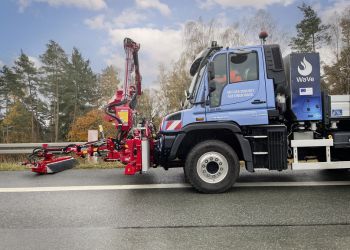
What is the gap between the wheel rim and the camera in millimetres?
6922

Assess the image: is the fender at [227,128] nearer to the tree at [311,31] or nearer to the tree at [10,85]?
the tree at [311,31]

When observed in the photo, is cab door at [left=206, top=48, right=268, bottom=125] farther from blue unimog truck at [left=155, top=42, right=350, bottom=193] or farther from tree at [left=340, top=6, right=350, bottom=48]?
tree at [left=340, top=6, right=350, bottom=48]

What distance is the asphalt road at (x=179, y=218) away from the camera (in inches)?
173

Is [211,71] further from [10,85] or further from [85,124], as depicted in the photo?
[10,85]

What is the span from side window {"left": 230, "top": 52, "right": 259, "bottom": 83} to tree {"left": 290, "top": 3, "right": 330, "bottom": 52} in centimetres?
3217

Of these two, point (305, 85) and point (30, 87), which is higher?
point (30, 87)

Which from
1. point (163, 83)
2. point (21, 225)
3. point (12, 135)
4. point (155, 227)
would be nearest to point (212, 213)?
point (155, 227)

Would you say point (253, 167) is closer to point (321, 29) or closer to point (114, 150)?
point (114, 150)

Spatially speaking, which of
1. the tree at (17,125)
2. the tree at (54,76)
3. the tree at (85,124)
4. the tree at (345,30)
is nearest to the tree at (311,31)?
the tree at (345,30)

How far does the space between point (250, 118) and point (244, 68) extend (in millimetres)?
927

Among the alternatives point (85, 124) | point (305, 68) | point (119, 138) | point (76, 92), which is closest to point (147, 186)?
point (119, 138)

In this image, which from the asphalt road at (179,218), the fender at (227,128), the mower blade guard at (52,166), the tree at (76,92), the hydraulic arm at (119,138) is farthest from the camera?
→ the tree at (76,92)

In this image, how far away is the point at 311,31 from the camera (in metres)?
37.5

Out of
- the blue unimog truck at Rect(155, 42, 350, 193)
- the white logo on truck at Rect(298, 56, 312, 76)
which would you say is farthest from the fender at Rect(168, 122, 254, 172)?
the white logo on truck at Rect(298, 56, 312, 76)
